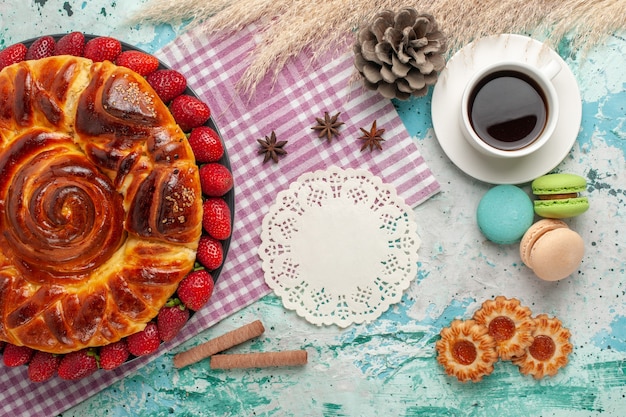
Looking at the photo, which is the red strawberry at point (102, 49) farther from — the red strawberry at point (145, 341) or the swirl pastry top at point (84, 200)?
the red strawberry at point (145, 341)

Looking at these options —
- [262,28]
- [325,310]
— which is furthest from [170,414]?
[262,28]

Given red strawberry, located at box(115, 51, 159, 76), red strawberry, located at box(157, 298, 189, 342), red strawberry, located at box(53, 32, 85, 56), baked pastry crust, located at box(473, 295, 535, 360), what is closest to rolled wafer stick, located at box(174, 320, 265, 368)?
red strawberry, located at box(157, 298, 189, 342)

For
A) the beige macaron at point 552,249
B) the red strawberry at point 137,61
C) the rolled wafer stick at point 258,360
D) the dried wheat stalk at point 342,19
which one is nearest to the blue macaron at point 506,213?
the beige macaron at point 552,249

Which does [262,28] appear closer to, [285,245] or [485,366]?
[285,245]

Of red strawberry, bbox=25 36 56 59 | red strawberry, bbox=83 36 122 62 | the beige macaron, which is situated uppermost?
red strawberry, bbox=25 36 56 59

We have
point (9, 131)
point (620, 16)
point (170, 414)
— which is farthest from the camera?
point (170, 414)

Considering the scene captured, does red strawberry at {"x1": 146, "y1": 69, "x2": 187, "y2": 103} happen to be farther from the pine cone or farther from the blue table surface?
the pine cone
